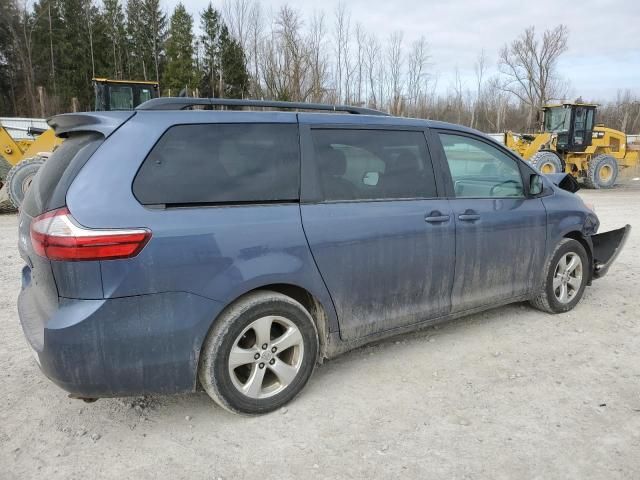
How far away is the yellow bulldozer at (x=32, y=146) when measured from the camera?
11.0 m

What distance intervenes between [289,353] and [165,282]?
0.97 metres

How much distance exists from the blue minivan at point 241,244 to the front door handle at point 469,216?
0.01m

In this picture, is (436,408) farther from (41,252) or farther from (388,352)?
(41,252)

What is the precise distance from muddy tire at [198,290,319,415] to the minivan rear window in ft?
3.43

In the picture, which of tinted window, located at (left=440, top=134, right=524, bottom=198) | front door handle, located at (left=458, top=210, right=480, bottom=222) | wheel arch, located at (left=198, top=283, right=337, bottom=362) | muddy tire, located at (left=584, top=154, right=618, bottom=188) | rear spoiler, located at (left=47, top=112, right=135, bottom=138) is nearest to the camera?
rear spoiler, located at (left=47, top=112, right=135, bottom=138)

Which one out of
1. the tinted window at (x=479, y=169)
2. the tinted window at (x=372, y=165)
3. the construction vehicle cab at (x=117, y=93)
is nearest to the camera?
the tinted window at (x=372, y=165)

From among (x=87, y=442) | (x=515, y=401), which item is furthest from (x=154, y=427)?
(x=515, y=401)

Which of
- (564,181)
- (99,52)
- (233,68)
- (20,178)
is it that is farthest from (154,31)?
(564,181)

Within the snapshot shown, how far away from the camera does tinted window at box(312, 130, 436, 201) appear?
10.7 ft

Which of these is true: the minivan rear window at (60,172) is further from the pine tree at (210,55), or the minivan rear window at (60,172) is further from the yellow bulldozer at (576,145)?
the pine tree at (210,55)

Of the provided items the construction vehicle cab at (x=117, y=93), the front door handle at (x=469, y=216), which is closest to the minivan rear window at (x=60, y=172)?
the front door handle at (x=469, y=216)

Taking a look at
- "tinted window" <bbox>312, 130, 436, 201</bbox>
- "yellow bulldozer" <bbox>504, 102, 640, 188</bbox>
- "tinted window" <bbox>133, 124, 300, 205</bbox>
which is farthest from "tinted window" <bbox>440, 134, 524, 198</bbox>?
"yellow bulldozer" <bbox>504, 102, 640, 188</bbox>

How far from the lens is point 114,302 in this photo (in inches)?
97.0

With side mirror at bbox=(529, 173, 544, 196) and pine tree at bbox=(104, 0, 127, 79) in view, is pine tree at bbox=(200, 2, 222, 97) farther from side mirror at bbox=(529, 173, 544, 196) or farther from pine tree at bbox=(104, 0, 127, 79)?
side mirror at bbox=(529, 173, 544, 196)
